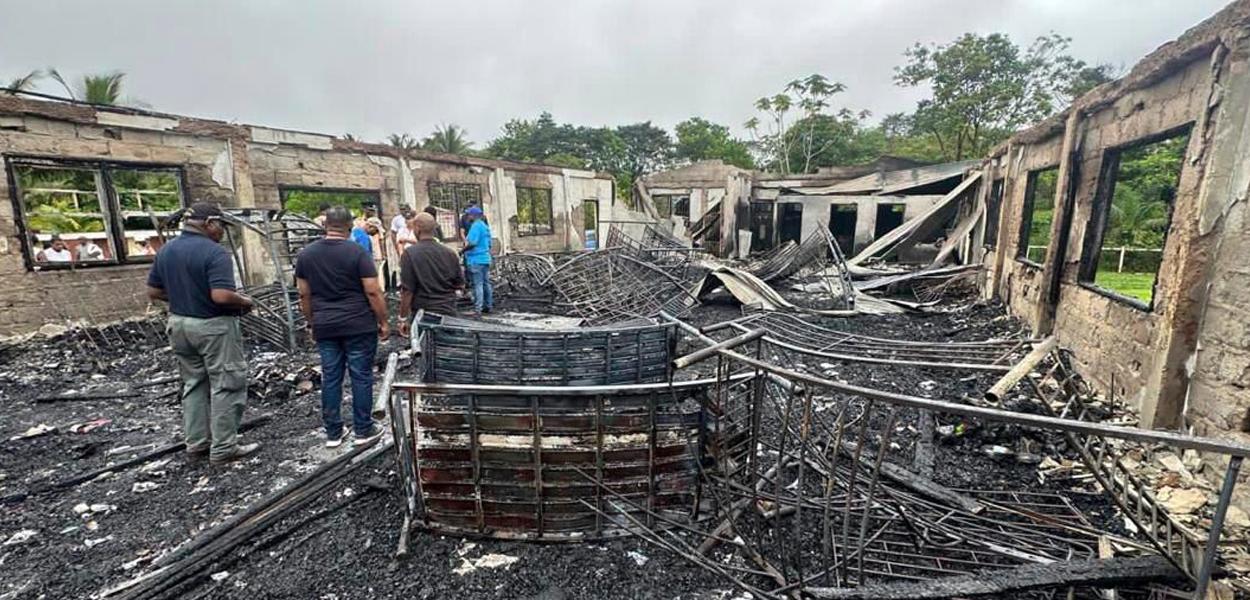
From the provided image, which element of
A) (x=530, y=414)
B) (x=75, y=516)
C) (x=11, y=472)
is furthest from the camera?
(x=11, y=472)

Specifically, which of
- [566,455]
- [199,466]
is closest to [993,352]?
[566,455]

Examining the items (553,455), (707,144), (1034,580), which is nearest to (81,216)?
(553,455)

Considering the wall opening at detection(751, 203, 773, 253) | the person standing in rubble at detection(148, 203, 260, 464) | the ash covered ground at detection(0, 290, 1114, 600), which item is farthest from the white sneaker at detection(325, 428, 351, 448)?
the wall opening at detection(751, 203, 773, 253)

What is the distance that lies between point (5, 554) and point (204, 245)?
1768 millimetres

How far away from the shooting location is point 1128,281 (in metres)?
10.3

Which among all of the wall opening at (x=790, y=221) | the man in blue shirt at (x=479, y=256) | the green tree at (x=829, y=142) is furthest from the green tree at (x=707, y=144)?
the man in blue shirt at (x=479, y=256)

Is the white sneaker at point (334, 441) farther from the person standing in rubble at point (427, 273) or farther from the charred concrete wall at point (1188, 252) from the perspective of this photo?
the charred concrete wall at point (1188, 252)

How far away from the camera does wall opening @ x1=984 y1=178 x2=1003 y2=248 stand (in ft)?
27.2

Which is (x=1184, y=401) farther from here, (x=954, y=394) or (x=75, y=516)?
(x=75, y=516)

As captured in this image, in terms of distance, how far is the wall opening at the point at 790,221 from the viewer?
1612 cm

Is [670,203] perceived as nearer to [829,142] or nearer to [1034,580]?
[829,142]

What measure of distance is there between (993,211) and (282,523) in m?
10.6

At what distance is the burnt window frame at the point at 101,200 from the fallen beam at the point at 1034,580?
27.9 feet

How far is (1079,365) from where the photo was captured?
449 cm
